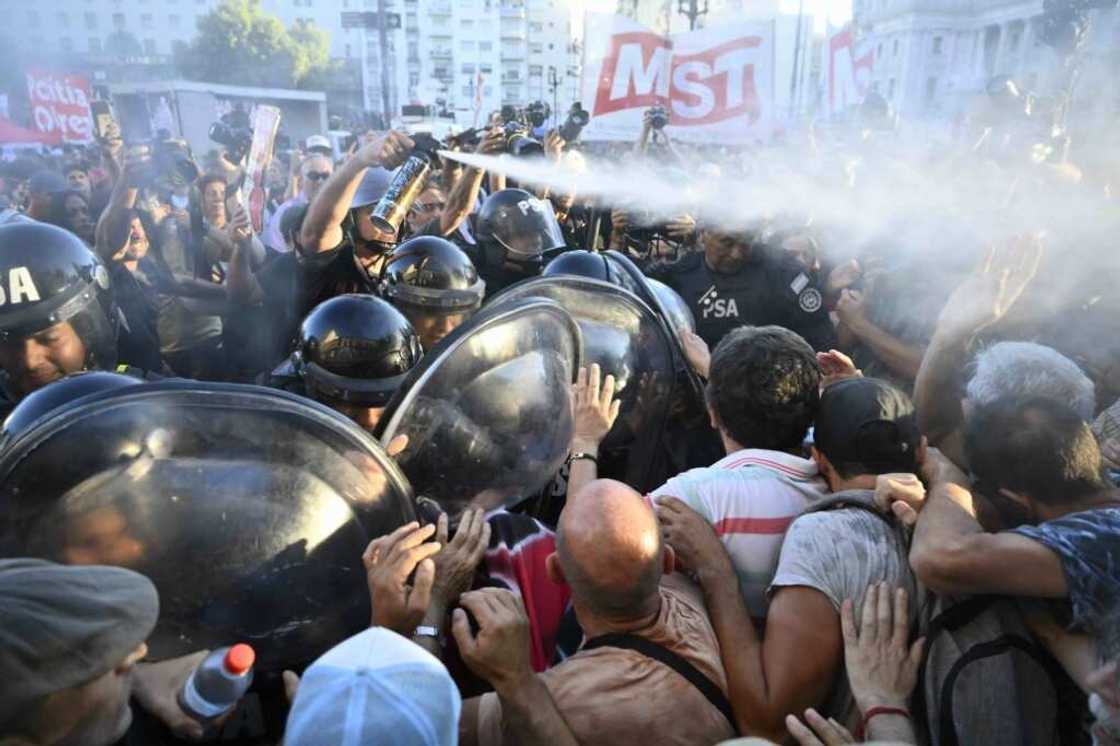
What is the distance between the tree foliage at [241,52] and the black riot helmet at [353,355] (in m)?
78.7

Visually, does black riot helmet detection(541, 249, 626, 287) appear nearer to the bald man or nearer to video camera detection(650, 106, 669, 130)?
the bald man

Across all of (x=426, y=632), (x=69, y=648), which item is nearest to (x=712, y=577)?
(x=426, y=632)

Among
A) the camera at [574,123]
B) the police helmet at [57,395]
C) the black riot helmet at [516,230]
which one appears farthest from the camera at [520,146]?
the police helmet at [57,395]

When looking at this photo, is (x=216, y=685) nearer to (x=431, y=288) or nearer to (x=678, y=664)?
(x=678, y=664)

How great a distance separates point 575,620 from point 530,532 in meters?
0.28

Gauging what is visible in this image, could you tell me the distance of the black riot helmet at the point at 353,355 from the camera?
2.67 m

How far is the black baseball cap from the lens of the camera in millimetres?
2205

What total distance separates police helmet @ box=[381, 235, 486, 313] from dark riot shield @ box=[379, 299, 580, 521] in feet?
4.19

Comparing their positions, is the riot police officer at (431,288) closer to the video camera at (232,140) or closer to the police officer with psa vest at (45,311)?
the police officer with psa vest at (45,311)

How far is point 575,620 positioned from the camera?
217cm

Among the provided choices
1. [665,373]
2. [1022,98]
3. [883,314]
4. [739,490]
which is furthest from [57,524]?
[1022,98]

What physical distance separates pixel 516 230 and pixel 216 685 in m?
4.38

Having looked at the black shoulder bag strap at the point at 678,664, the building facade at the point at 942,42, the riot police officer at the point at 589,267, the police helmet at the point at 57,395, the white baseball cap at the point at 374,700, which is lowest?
the black shoulder bag strap at the point at 678,664

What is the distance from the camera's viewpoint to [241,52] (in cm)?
7262
